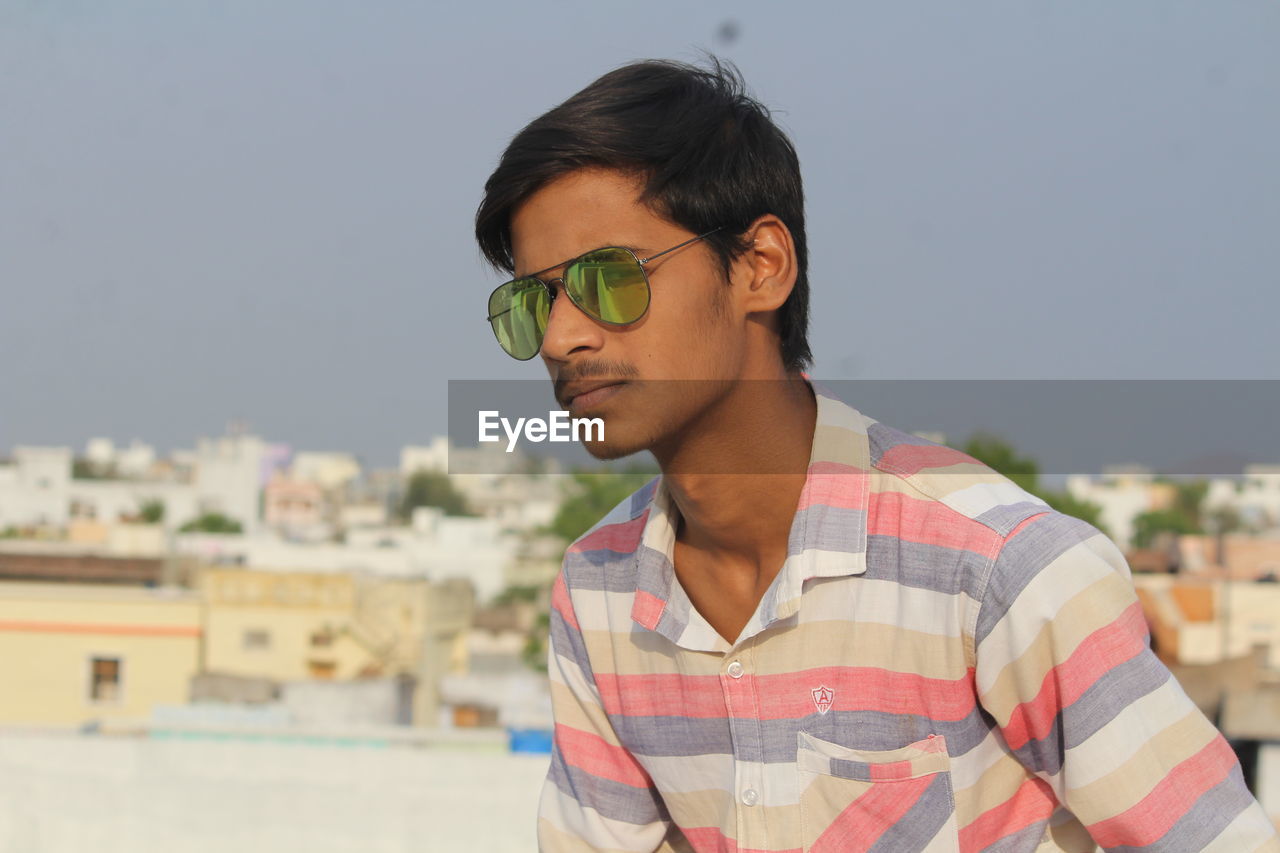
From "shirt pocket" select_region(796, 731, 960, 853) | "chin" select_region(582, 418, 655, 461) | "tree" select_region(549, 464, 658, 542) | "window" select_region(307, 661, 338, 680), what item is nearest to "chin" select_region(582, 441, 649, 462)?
"chin" select_region(582, 418, 655, 461)

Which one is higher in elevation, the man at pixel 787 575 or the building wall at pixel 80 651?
the man at pixel 787 575

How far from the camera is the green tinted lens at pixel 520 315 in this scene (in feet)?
6.51

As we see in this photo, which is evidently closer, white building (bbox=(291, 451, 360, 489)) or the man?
the man

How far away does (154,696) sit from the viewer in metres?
31.0

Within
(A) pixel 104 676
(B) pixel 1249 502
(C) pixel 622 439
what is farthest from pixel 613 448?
(B) pixel 1249 502

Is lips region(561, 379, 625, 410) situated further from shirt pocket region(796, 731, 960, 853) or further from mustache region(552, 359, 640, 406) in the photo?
shirt pocket region(796, 731, 960, 853)

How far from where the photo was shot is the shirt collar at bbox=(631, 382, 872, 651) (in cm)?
193

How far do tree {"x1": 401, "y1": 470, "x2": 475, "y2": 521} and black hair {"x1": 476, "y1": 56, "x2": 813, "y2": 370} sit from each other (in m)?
82.7

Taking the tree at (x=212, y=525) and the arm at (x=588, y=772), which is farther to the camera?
the tree at (x=212, y=525)

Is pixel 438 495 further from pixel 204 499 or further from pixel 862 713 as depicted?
pixel 862 713

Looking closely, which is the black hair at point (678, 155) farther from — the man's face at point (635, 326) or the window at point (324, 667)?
the window at point (324, 667)

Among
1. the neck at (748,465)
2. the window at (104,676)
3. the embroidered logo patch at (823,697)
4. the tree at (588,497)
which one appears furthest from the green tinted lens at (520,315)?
the tree at (588,497)

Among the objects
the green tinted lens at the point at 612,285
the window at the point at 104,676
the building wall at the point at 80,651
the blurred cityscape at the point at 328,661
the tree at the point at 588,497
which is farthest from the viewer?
the tree at the point at 588,497

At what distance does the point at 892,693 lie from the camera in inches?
73.8
